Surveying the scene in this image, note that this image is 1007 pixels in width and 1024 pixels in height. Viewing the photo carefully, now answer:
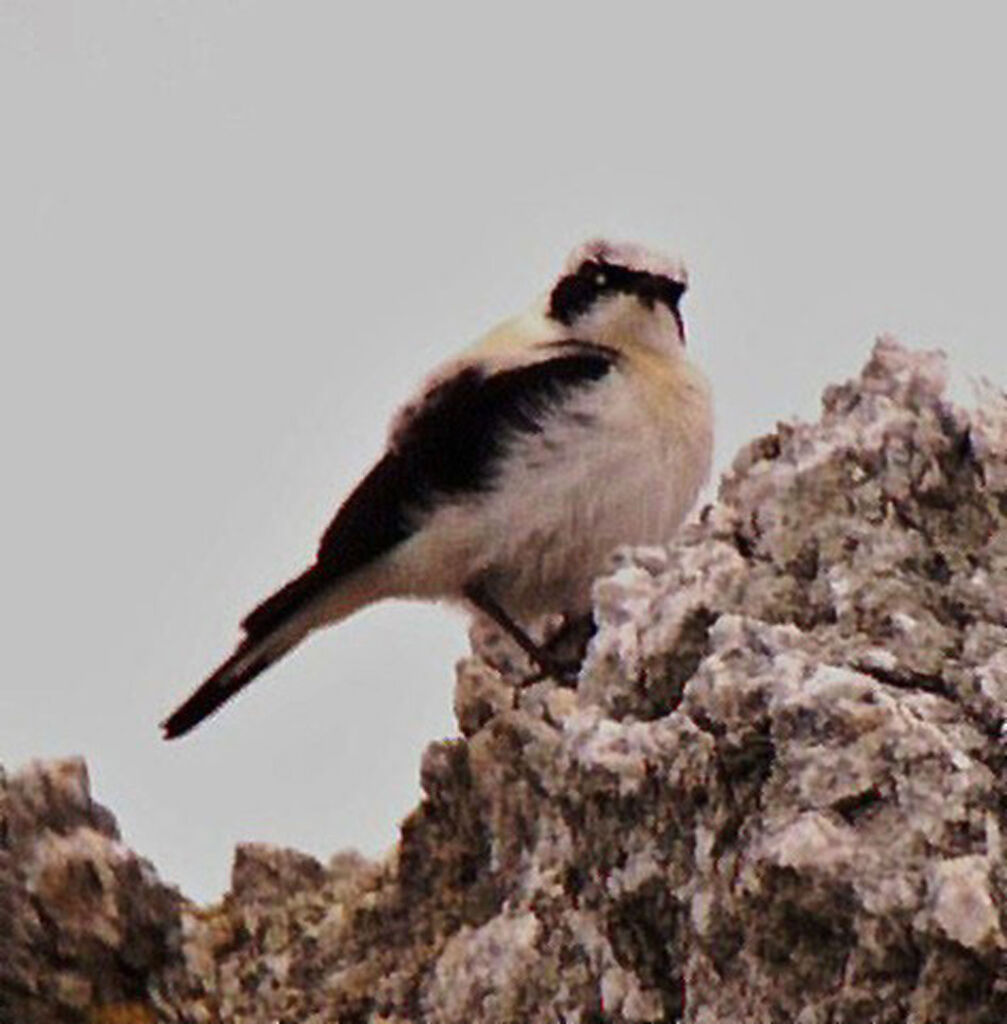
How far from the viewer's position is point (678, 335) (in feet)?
30.1

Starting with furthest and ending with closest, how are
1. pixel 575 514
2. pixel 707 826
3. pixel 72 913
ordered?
pixel 575 514 → pixel 72 913 → pixel 707 826

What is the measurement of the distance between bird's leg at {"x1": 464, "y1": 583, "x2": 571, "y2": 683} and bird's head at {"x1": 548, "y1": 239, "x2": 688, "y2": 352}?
839 millimetres

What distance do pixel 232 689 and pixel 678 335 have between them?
170 cm

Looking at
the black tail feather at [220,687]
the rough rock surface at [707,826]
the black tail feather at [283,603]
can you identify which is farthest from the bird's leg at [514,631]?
the rough rock surface at [707,826]

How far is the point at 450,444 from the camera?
8945 mm

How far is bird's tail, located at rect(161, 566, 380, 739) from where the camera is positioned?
9164 millimetres

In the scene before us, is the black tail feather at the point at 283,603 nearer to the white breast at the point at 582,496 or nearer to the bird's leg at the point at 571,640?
the white breast at the point at 582,496

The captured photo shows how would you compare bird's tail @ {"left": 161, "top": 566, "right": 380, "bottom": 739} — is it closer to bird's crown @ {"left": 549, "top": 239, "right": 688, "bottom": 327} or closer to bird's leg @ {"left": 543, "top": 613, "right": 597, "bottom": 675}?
bird's leg @ {"left": 543, "top": 613, "right": 597, "bottom": 675}

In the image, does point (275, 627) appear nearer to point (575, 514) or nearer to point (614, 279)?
point (575, 514)

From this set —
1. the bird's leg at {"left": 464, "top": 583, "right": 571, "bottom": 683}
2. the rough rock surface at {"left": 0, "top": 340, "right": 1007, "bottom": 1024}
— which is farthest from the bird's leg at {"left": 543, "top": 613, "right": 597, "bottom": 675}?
the rough rock surface at {"left": 0, "top": 340, "right": 1007, "bottom": 1024}

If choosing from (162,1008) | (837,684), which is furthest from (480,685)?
(837,684)

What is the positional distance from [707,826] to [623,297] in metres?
3.69

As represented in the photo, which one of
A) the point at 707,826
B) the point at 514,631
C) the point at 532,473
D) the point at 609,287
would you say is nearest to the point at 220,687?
the point at 514,631

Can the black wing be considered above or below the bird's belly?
above
